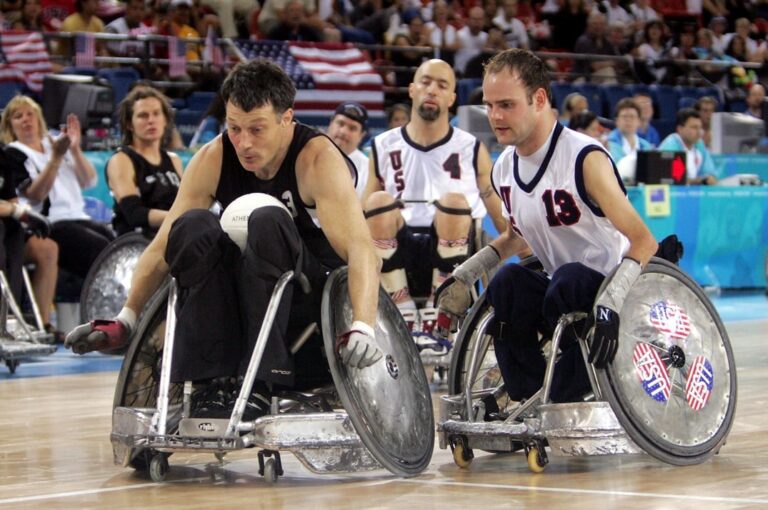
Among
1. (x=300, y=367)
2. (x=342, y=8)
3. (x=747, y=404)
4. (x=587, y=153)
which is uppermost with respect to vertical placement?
(x=342, y=8)

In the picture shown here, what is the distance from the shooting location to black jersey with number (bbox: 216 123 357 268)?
4.78 metres

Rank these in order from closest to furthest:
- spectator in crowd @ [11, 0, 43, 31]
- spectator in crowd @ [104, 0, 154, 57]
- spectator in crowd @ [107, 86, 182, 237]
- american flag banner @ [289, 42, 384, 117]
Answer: spectator in crowd @ [107, 86, 182, 237] < spectator in crowd @ [11, 0, 43, 31] < spectator in crowd @ [104, 0, 154, 57] < american flag banner @ [289, 42, 384, 117]

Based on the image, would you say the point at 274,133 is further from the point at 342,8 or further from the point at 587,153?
the point at 342,8

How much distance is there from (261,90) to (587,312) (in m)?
1.24

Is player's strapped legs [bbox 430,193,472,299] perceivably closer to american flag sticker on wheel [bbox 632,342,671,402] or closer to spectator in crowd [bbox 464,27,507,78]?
american flag sticker on wheel [bbox 632,342,671,402]

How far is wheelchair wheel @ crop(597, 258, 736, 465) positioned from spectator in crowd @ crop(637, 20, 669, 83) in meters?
14.3

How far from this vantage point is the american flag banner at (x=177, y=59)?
13.7m

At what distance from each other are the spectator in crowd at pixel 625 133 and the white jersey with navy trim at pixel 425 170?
491cm

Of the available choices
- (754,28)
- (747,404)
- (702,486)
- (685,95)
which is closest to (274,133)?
(702,486)

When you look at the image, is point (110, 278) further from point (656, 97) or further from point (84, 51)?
point (656, 97)

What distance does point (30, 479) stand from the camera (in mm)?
4637

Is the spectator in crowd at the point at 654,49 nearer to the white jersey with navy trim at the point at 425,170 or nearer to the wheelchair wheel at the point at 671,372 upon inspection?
the white jersey with navy trim at the point at 425,170

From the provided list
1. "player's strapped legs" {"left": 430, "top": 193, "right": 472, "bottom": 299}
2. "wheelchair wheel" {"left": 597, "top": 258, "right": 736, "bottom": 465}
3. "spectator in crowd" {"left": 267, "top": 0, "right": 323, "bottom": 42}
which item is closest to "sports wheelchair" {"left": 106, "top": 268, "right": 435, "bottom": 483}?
"wheelchair wheel" {"left": 597, "top": 258, "right": 736, "bottom": 465}

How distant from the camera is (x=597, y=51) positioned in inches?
730
